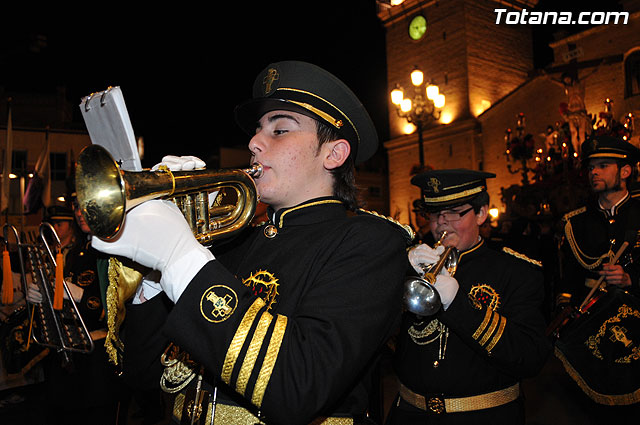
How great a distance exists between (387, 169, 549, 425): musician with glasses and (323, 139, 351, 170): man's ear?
92cm

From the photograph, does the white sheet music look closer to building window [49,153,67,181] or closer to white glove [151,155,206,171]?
white glove [151,155,206,171]

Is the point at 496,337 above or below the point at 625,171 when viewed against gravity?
below

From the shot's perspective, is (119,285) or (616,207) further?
(616,207)

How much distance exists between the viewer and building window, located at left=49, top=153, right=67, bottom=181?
28594 mm

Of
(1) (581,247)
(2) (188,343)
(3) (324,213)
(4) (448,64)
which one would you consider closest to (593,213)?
(1) (581,247)

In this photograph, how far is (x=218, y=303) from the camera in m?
1.41

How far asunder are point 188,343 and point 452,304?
1.55 metres

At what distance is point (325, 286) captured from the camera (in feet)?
5.16

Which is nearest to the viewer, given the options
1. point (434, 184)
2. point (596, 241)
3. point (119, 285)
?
point (119, 285)

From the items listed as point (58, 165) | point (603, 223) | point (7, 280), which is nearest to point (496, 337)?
point (603, 223)

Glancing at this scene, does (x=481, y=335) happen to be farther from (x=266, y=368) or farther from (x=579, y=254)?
(x=579, y=254)

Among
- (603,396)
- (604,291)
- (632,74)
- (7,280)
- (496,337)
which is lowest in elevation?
(603,396)

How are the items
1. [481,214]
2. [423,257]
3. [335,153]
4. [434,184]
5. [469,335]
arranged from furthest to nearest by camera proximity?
1. [481,214]
2. [434,184]
3. [423,257]
4. [469,335]
5. [335,153]

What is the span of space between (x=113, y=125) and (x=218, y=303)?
663 mm
